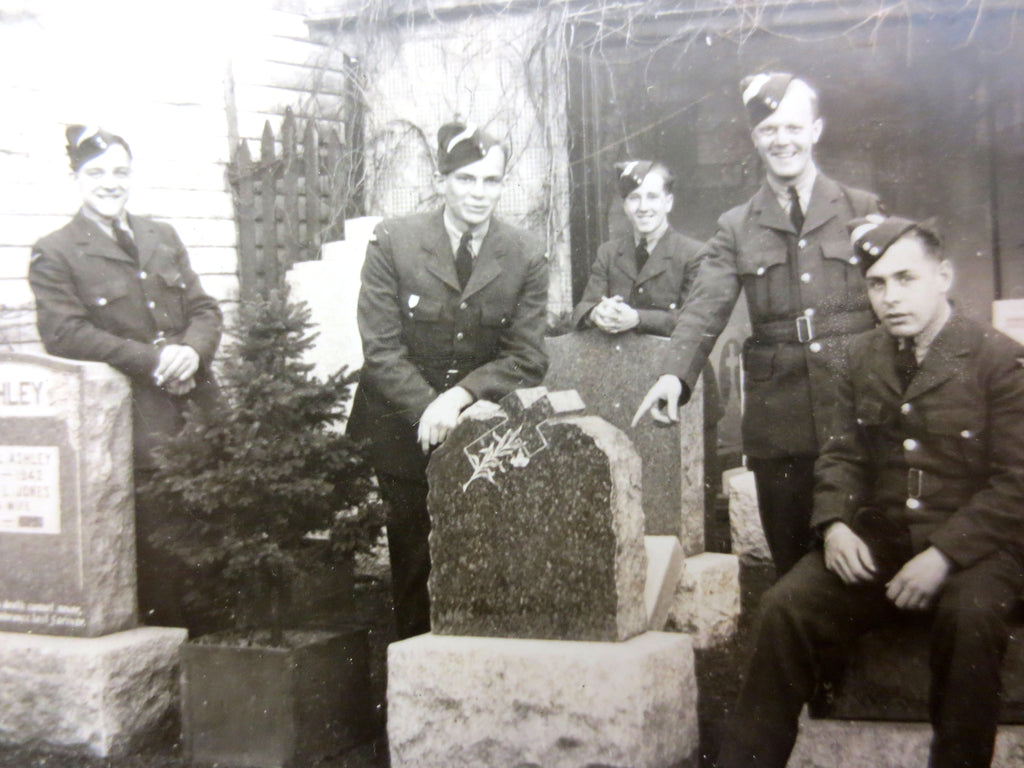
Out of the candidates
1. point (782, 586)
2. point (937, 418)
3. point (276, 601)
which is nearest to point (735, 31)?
point (937, 418)

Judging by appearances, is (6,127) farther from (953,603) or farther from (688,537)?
(953,603)

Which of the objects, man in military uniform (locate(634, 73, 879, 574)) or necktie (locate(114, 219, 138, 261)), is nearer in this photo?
man in military uniform (locate(634, 73, 879, 574))

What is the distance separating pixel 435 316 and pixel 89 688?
64.5 inches

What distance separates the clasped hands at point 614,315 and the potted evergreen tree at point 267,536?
3.05ft

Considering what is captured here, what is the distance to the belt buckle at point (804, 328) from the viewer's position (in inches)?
116

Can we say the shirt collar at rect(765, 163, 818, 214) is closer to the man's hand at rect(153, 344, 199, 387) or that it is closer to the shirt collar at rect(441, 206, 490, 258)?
the shirt collar at rect(441, 206, 490, 258)

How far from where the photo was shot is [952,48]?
2.95 m

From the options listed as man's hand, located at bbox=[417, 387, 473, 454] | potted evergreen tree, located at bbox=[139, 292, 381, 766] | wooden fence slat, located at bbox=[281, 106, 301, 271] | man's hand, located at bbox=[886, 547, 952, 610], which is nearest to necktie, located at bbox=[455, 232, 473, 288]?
man's hand, located at bbox=[417, 387, 473, 454]

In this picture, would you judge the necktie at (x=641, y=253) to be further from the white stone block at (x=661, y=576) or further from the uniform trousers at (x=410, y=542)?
the uniform trousers at (x=410, y=542)

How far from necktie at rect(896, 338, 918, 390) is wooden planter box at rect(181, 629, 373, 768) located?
1825 mm

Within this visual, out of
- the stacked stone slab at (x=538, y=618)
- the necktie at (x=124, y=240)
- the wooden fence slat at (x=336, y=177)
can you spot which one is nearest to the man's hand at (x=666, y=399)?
the stacked stone slab at (x=538, y=618)

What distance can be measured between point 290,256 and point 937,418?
2.50 meters

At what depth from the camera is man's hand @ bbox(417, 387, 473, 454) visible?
133 inches

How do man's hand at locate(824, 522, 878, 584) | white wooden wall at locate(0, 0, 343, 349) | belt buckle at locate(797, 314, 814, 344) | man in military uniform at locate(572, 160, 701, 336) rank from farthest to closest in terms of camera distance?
white wooden wall at locate(0, 0, 343, 349) < man in military uniform at locate(572, 160, 701, 336) < belt buckle at locate(797, 314, 814, 344) < man's hand at locate(824, 522, 878, 584)
